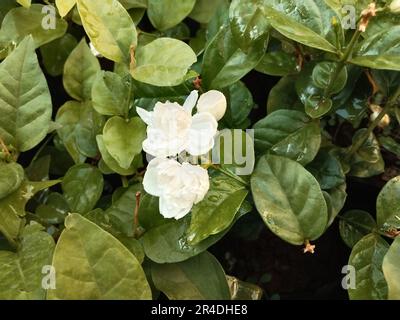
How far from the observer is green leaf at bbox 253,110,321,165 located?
2.87ft

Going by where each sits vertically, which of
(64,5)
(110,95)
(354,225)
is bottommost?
(354,225)

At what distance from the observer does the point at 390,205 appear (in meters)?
0.83

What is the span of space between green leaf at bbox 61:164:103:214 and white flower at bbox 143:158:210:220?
183mm

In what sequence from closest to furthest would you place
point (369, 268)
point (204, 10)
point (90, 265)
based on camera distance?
point (90, 265), point (369, 268), point (204, 10)

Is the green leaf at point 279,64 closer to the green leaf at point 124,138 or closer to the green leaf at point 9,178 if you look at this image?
the green leaf at point 124,138

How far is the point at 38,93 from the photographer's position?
880 millimetres

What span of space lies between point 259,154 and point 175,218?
0.59ft

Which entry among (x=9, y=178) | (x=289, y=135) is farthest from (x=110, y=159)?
(x=289, y=135)

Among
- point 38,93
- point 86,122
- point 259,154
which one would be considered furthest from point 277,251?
point 38,93

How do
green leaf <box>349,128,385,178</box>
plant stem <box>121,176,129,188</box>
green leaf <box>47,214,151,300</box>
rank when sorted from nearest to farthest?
1. green leaf <box>47,214,151,300</box>
2. plant stem <box>121,176,129,188</box>
3. green leaf <box>349,128,385,178</box>

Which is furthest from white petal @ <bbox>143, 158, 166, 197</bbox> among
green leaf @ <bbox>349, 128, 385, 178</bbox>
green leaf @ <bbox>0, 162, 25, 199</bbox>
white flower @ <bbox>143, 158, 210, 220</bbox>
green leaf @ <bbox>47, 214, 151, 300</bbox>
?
green leaf @ <bbox>349, 128, 385, 178</bbox>

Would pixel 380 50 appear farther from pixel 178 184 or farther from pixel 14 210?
pixel 14 210

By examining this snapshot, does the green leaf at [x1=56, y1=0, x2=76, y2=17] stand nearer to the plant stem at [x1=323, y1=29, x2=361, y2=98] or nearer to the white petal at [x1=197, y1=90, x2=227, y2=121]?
the white petal at [x1=197, y1=90, x2=227, y2=121]

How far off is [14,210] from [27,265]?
0.09 m
